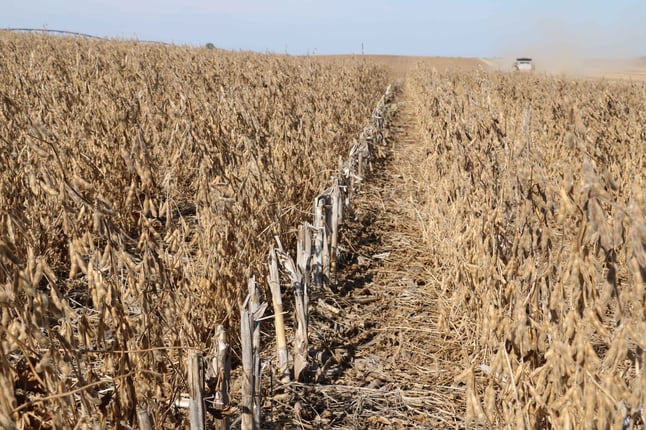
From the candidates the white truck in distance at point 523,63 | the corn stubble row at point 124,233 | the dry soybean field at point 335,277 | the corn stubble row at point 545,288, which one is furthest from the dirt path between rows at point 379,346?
the white truck in distance at point 523,63

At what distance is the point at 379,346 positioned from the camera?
10.3 feet

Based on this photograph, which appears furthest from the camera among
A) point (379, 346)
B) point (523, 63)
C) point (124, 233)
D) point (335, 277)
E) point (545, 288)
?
point (523, 63)

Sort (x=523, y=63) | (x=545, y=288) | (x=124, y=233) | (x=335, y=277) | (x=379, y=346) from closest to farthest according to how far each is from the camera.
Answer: (x=124, y=233), (x=545, y=288), (x=379, y=346), (x=335, y=277), (x=523, y=63)

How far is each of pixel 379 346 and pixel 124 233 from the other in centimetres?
176

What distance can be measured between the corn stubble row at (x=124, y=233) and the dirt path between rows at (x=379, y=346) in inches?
20.3

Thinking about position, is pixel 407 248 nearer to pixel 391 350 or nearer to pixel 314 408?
pixel 391 350

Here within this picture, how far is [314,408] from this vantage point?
8.48ft

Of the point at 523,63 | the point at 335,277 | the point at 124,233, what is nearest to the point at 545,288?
the point at 124,233

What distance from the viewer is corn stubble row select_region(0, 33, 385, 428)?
1649 mm

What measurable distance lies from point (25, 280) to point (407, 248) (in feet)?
11.4

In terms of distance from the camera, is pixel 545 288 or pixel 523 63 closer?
pixel 545 288

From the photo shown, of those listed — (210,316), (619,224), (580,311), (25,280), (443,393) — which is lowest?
(443,393)

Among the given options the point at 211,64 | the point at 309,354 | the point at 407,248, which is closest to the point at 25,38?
the point at 211,64

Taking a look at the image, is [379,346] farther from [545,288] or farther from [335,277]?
[545,288]
